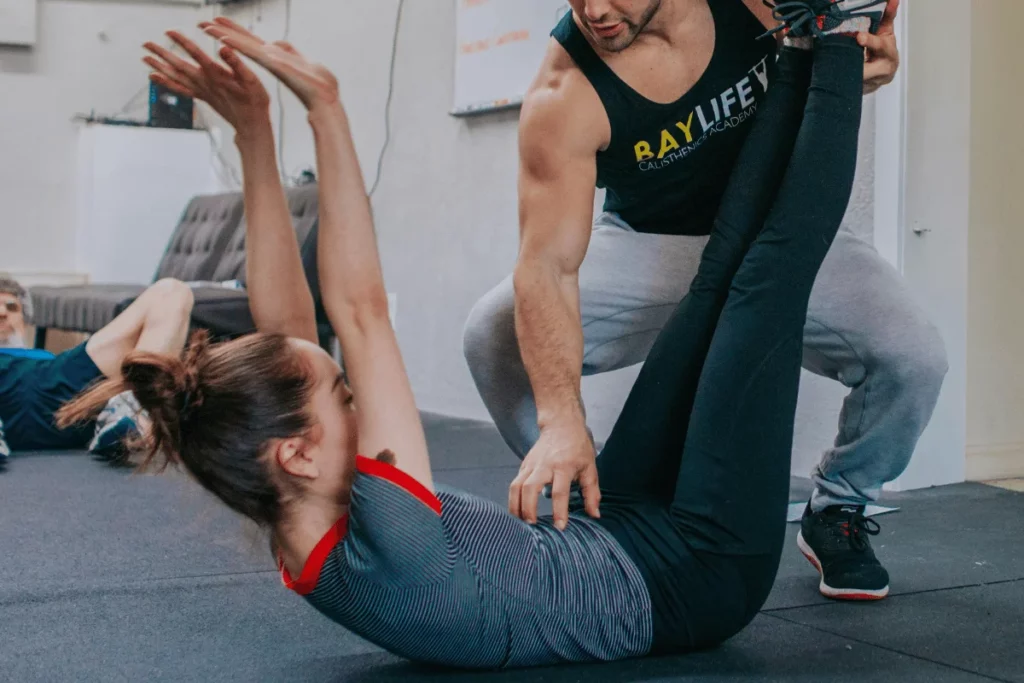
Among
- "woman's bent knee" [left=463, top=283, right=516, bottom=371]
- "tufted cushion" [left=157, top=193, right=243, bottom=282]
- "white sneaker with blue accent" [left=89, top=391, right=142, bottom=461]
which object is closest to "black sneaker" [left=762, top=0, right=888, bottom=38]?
"woman's bent knee" [left=463, top=283, right=516, bottom=371]

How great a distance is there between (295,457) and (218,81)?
476mm

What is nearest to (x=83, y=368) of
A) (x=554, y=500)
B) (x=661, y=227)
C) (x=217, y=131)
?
(x=661, y=227)

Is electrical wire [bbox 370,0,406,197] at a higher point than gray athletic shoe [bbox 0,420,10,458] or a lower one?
higher

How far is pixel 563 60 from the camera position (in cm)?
175

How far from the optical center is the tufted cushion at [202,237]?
16.6 ft

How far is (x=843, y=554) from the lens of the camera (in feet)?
5.64

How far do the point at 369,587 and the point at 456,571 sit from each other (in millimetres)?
95

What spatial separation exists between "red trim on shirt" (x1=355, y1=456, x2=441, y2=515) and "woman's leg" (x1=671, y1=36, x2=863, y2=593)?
13.3 inches

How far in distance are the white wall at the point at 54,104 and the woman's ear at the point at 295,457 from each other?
5151 millimetres

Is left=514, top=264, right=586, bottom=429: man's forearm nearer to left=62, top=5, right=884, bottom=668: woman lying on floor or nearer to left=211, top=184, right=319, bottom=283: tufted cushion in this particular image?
left=62, top=5, right=884, bottom=668: woman lying on floor

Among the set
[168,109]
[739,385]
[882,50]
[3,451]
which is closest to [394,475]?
[739,385]

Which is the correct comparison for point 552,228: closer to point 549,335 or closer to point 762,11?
point 549,335

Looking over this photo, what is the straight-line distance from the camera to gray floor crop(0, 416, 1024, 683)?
135cm

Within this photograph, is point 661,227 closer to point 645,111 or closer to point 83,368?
point 645,111
